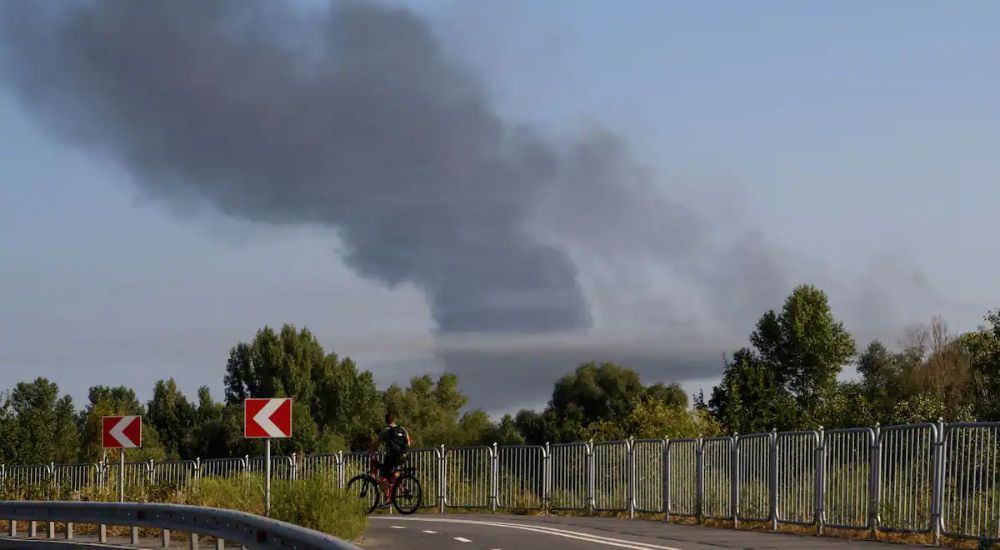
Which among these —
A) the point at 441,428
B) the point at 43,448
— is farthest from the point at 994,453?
the point at 441,428

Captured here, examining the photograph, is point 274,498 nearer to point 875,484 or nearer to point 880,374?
point 875,484

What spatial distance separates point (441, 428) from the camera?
11731cm

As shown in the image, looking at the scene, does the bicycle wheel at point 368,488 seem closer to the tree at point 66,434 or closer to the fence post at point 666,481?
the fence post at point 666,481

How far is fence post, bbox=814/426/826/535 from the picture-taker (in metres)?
23.0

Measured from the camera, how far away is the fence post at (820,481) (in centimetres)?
2298

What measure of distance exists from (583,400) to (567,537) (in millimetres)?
95989

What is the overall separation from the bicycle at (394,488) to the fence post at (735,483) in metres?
6.03

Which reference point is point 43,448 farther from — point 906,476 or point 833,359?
point 906,476

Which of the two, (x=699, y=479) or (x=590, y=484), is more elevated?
(x=699, y=479)

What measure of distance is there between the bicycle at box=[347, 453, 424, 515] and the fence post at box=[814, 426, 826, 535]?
26.8ft

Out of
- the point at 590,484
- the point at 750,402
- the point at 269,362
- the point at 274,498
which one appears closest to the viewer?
the point at 274,498

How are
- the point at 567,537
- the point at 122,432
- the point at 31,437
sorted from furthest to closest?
the point at 31,437 < the point at 122,432 < the point at 567,537

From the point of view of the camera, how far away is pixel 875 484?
21.5m

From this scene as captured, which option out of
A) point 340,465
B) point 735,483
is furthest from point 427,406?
point 735,483
